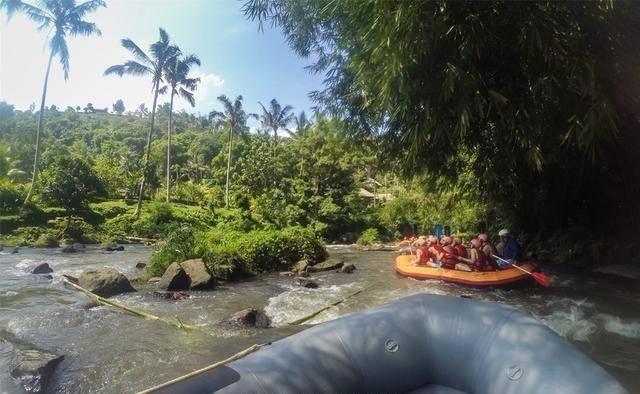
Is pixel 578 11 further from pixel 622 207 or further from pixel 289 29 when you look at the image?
pixel 622 207

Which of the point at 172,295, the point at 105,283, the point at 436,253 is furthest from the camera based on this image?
the point at 436,253

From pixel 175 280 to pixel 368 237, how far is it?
14409 mm

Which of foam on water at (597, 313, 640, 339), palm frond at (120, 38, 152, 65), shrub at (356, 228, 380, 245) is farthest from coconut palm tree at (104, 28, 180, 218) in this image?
foam on water at (597, 313, 640, 339)

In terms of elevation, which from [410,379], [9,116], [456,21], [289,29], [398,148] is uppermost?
[9,116]

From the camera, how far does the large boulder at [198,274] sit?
8.67 metres

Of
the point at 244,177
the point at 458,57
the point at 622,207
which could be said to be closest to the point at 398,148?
the point at 458,57

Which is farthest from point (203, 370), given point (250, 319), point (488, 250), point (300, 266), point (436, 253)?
point (300, 266)

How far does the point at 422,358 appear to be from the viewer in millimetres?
3021

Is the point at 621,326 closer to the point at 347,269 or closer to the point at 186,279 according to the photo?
the point at 347,269

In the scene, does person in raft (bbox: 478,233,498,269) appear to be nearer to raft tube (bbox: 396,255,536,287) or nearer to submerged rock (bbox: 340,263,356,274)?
raft tube (bbox: 396,255,536,287)

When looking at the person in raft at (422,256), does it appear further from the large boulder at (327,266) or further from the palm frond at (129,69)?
the palm frond at (129,69)

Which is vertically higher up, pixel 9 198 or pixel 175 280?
pixel 9 198

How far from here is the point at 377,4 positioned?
437cm

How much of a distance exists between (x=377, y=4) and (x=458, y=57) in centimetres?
113
